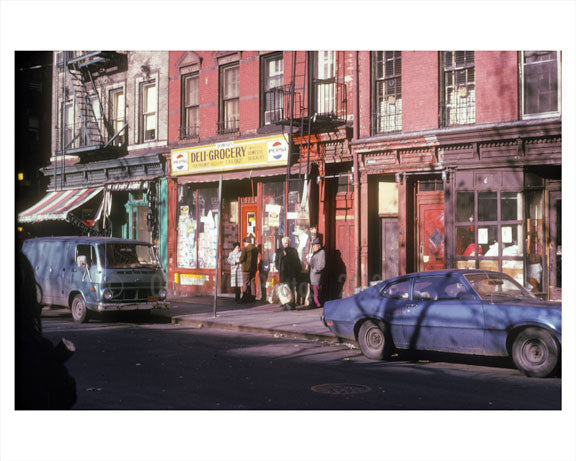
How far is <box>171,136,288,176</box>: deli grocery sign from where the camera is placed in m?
18.9

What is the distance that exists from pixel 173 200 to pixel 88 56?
6607 mm

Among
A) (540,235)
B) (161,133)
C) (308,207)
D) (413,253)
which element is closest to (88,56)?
(161,133)

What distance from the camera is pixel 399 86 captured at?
16.5 metres

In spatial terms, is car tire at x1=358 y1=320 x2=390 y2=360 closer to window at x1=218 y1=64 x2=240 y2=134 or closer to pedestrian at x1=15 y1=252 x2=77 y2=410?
pedestrian at x1=15 y1=252 x2=77 y2=410

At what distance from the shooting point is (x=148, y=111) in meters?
23.7

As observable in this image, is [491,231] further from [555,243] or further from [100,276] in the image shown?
[100,276]

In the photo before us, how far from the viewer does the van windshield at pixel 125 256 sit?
15.7 meters

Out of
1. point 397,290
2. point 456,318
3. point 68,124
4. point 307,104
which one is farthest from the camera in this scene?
point 68,124

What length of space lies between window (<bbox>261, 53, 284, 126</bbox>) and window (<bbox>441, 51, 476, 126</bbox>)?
4.98 m

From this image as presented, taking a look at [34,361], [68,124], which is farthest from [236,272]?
[34,361]

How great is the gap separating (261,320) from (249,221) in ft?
20.3

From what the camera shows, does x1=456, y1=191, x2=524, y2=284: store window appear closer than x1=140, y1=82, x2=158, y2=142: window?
Yes

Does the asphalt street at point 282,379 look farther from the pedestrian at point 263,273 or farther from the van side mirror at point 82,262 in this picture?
the pedestrian at point 263,273

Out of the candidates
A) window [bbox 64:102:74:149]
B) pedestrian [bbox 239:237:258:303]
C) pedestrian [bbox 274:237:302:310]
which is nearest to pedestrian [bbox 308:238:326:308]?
pedestrian [bbox 274:237:302:310]
